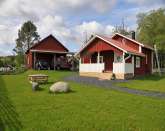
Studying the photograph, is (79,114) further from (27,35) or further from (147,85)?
(27,35)

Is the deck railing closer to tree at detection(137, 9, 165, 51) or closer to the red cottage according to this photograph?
the red cottage

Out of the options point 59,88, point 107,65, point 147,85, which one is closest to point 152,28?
point 107,65

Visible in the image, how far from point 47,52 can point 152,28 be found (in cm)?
2271

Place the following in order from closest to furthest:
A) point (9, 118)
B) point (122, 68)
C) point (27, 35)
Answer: point (9, 118)
point (122, 68)
point (27, 35)

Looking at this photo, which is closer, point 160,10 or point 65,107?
point 65,107

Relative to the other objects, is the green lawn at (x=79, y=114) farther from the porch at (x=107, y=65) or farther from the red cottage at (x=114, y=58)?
the red cottage at (x=114, y=58)

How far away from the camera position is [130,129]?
373 inches

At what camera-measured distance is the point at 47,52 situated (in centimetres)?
4809

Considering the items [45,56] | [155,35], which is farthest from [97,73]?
[155,35]

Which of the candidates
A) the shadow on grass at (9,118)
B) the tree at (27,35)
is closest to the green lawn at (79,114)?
the shadow on grass at (9,118)

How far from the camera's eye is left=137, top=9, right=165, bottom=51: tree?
59438mm

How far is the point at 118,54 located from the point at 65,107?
21.1 meters

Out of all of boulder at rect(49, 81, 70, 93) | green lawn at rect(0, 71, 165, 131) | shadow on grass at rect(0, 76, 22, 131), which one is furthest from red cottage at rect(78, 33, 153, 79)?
shadow on grass at rect(0, 76, 22, 131)

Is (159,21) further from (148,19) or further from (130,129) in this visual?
(130,129)
